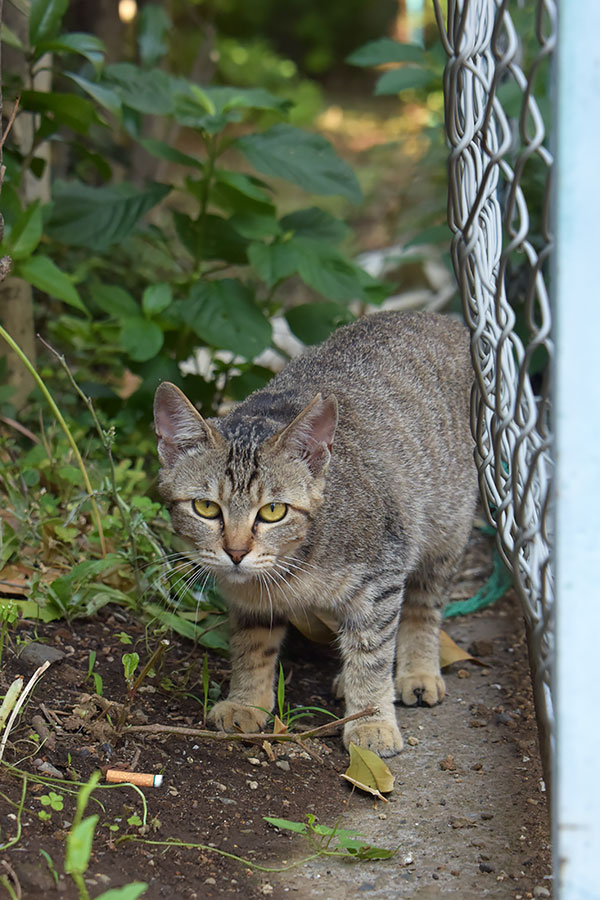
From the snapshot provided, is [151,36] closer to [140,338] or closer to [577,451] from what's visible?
[140,338]

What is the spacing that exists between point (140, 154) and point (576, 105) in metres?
5.79

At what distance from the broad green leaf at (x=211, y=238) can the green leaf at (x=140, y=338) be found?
446mm

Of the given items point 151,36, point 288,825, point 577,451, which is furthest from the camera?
point 151,36

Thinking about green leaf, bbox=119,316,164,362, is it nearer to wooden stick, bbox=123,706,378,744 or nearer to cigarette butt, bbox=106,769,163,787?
wooden stick, bbox=123,706,378,744

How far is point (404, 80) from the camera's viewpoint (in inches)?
204

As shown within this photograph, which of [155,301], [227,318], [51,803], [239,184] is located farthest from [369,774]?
[239,184]

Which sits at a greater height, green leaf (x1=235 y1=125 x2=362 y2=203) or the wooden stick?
green leaf (x1=235 y1=125 x2=362 y2=203)

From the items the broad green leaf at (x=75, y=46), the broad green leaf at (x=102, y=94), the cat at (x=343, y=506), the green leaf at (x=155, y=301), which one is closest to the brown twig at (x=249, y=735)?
the cat at (x=343, y=506)

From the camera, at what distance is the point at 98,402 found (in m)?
4.50

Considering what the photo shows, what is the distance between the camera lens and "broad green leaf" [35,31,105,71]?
376 centimetres

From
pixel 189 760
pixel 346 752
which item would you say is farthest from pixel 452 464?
pixel 189 760

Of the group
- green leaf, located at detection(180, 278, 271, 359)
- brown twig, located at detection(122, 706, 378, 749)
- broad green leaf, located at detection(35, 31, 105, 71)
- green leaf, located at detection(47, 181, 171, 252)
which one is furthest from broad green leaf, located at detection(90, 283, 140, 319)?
brown twig, located at detection(122, 706, 378, 749)

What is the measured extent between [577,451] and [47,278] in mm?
2553

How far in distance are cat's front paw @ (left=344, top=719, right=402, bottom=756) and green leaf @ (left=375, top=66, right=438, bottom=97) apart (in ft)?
11.0
